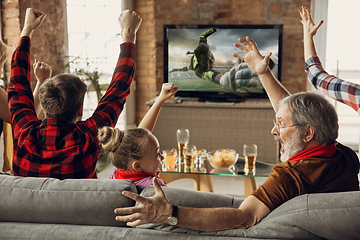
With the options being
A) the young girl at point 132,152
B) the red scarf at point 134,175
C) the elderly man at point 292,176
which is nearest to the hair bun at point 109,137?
the young girl at point 132,152

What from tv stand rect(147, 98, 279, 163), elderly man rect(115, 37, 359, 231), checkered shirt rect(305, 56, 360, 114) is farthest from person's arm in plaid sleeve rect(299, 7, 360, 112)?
tv stand rect(147, 98, 279, 163)

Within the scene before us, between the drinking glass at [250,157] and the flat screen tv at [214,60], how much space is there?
1890 millimetres

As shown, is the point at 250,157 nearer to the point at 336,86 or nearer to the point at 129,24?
the point at 336,86

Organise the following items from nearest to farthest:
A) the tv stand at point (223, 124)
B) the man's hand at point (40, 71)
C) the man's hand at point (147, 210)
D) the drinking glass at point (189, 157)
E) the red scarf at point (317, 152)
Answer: the man's hand at point (147, 210) < the red scarf at point (317, 152) < the man's hand at point (40, 71) < the drinking glass at point (189, 157) < the tv stand at point (223, 124)

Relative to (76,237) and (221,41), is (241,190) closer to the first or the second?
(221,41)

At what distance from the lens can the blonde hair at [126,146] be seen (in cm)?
154

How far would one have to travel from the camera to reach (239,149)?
419 cm

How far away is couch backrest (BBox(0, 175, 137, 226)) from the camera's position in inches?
47.5

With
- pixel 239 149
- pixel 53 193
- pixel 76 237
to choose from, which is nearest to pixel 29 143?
pixel 53 193

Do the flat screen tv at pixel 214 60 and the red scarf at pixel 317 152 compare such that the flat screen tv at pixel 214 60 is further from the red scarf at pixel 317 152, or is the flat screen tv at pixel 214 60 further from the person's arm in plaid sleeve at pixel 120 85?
the red scarf at pixel 317 152

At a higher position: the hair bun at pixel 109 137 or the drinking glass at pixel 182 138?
the hair bun at pixel 109 137

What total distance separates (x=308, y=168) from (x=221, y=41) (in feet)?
10.5

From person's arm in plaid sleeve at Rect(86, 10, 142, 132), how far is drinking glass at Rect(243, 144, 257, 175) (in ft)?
3.42

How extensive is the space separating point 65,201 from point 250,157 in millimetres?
1545
